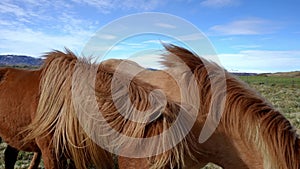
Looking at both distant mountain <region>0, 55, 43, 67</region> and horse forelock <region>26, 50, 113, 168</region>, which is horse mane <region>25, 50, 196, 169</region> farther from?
distant mountain <region>0, 55, 43, 67</region>

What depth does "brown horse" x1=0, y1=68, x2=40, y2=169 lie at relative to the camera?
10.1 ft

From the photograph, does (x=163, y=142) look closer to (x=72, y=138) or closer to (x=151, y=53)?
(x=72, y=138)

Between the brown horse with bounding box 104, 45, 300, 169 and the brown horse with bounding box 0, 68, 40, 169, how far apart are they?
49.4 inches

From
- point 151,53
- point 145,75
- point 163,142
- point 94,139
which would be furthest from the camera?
point 145,75

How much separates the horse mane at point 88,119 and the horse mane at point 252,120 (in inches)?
18.1

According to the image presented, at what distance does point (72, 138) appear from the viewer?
258 cm

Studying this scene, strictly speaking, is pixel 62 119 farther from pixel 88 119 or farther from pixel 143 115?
pixel 143 115

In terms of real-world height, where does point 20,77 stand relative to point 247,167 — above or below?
above

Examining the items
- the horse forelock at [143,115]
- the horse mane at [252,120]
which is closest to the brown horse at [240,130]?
the horse mane at [252,120]

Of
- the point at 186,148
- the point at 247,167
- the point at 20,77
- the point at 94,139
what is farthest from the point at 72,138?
the point at 247,167

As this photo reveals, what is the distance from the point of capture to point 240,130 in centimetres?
263

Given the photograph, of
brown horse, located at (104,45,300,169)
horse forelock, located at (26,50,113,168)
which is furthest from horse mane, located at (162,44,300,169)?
horse forelock, located at (26,50,113,168)

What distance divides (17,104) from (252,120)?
2217 mm

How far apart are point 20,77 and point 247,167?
8.11 ft
